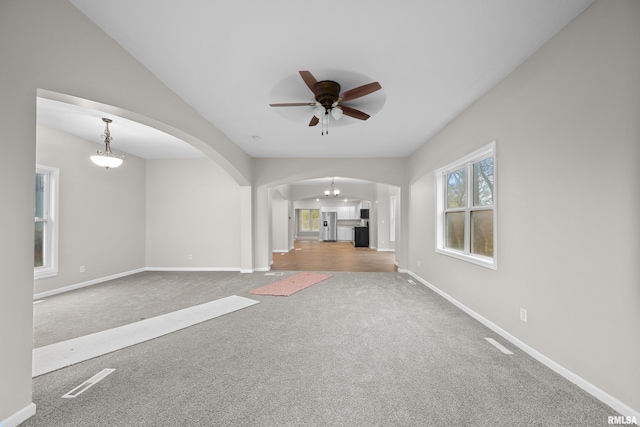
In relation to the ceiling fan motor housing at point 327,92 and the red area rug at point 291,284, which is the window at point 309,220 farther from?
the ceiling fan motor housing at point 327,92

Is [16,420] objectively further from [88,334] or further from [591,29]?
[591,29]

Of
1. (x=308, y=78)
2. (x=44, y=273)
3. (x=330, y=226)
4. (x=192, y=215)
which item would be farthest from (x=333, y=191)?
(x=44, y=273)

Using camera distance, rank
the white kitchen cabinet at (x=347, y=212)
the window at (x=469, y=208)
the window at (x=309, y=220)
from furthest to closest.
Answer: the window at (x=309, y=220)
the white kitchen cabinet at (x=347, y=212)
the window at (x=469, y=208)

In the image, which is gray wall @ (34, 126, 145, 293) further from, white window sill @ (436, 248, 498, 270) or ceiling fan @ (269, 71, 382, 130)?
white window sill @ (436, 248, 498, 270)

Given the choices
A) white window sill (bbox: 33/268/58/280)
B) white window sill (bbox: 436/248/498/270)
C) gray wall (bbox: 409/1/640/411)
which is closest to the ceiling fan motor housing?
gray wall (bbox: 409/1/640/411)

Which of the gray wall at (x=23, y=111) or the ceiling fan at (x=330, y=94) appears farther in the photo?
the ceiling fan at (x=330, y=94)

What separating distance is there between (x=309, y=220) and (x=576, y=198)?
1415 centimetres

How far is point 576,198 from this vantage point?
1.82m

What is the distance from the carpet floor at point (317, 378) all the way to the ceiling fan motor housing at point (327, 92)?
2.44 meters

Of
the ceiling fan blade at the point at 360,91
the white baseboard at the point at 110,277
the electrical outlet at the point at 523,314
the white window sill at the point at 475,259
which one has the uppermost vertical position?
the ceiling fan blade at the point at 360,91

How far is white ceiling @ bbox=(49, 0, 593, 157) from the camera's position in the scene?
1.74 m

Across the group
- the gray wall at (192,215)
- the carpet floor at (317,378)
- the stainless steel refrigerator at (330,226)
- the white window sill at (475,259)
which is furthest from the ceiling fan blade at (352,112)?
the stainless steel refrigerator at (330,226)

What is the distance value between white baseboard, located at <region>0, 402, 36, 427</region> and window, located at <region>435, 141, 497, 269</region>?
3833mm

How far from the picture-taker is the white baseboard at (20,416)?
1381 mm
